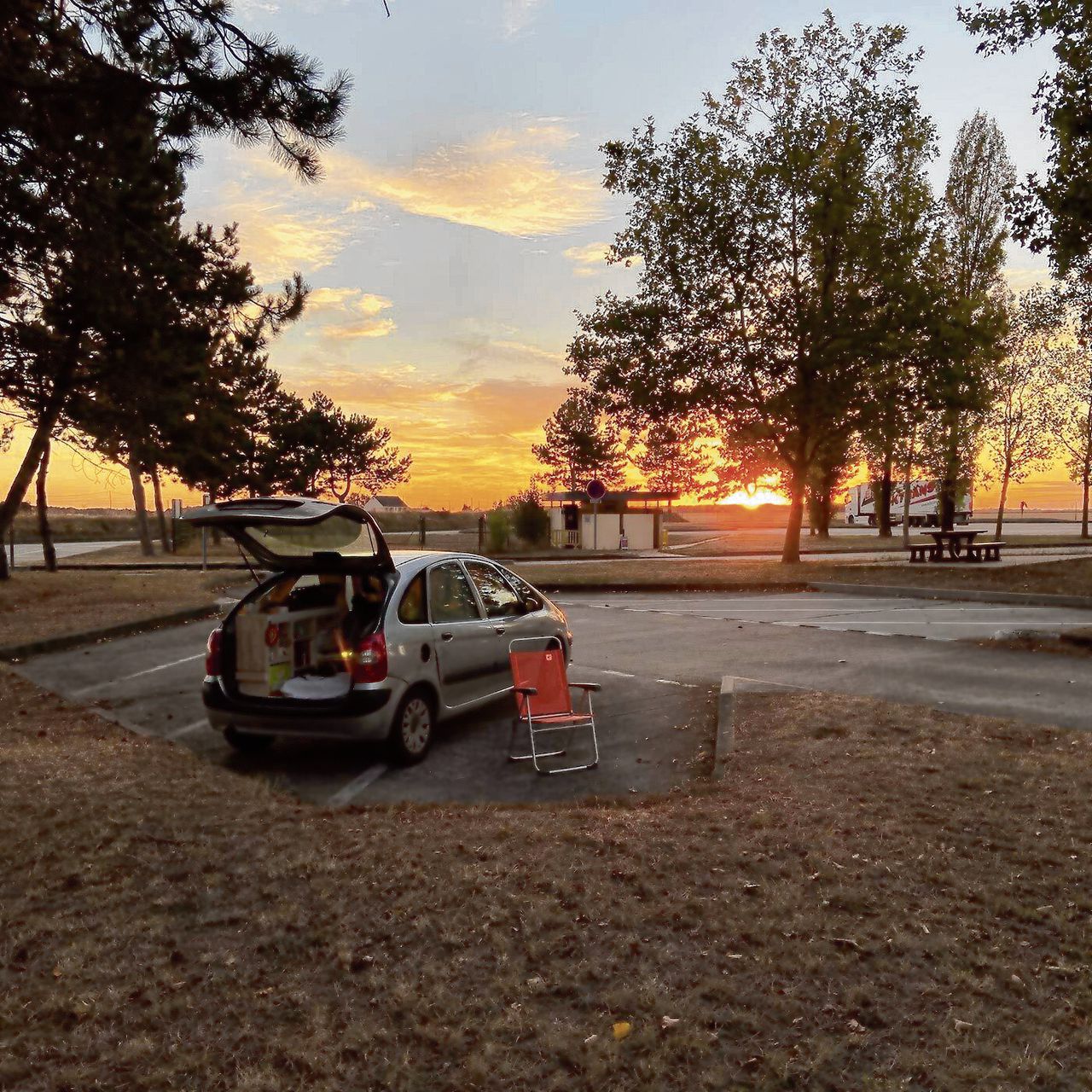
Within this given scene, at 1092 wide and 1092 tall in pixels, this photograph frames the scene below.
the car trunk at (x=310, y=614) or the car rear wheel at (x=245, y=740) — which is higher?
the car trunk at (x=310, y=614)

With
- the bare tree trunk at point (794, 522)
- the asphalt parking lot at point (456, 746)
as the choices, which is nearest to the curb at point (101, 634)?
the asphalt parking lot at point (456, 746)

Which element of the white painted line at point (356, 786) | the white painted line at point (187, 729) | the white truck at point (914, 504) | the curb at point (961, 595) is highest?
the white truck at point (914, 504)

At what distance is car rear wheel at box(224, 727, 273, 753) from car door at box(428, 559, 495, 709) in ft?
5.12

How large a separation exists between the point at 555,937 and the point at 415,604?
3805 mm

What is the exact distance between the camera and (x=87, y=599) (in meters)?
19.0

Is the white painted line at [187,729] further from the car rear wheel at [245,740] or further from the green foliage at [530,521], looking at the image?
the green foliage at [530,521]

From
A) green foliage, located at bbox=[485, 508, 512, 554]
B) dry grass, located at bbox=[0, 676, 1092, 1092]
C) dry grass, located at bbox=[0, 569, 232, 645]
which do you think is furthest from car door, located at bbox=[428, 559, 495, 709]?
green foliage, located at bbox=[485, 508, 512, 554]

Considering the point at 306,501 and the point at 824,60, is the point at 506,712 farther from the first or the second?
the point at 824,60

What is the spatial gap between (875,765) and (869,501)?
7408 centimetres

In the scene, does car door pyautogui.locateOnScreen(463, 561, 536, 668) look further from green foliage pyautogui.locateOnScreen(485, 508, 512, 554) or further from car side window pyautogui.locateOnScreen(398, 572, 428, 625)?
green foliage pyautogui.locateOnScreen(485, 508, 512, 554)

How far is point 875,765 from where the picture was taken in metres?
6.49

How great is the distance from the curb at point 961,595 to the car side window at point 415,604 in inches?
547

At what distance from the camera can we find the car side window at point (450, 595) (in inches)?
302

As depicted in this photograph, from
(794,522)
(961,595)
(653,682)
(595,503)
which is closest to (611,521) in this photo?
(595,503)
